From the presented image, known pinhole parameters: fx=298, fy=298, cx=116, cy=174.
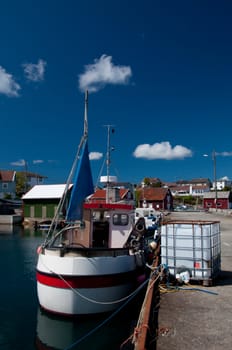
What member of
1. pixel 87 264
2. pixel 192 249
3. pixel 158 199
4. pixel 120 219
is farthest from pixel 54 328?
pixel 158 199

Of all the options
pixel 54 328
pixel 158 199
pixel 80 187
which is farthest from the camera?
pixel 158 199

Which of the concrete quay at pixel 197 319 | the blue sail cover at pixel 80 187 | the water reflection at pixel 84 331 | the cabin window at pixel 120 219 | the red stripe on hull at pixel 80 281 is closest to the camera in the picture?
the concrete quay at pixel 197 319

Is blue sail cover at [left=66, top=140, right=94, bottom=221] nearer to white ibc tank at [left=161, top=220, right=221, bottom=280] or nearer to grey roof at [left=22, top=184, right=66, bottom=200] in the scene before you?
white ibc tank at [left=161, top=220, right=221, bottom=280]

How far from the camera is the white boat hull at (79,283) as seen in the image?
860cm

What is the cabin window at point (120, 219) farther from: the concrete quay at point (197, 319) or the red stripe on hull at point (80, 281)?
the concrete quay at point (197, 319)

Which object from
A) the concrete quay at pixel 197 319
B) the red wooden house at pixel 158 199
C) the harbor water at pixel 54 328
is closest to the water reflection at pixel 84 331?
the harbor water at pixel 54 328

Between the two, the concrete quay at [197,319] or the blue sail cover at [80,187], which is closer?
the concrete quay at [197,319]

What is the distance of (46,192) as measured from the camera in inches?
1923

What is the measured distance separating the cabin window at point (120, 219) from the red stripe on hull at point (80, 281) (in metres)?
2.54

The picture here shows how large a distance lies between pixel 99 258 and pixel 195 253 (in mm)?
2908

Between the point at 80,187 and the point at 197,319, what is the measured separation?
6.04 m

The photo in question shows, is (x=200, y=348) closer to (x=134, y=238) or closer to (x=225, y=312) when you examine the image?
(x=225, y=312)

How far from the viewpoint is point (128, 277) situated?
973cm

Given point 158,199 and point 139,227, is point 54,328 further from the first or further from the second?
point 158,199
